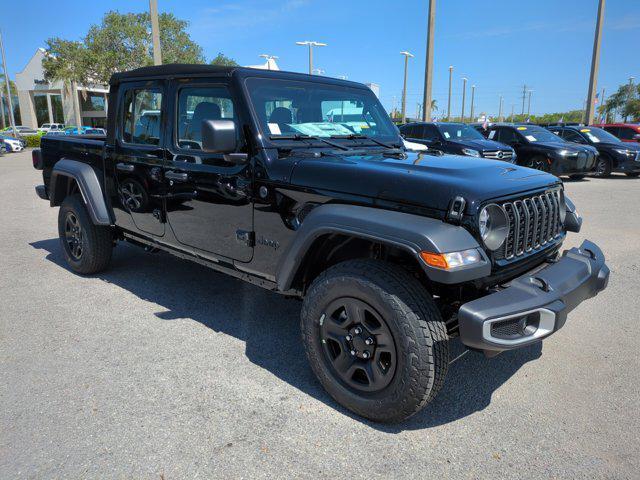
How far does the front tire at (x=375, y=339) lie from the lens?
2400 millimetres

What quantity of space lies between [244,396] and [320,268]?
2.94ft

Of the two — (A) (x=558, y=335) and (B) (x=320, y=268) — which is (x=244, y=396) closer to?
(B) (x=320, y=268)

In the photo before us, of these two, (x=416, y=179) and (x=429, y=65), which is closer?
(x=416, y=179)

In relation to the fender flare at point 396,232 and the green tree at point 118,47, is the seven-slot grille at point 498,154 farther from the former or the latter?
the green tree at point 118,47

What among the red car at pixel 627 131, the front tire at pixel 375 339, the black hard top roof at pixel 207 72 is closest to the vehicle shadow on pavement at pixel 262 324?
the front tire at pixel 375 339

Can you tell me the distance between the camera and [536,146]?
1320 centimetres

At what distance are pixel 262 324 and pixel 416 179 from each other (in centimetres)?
200

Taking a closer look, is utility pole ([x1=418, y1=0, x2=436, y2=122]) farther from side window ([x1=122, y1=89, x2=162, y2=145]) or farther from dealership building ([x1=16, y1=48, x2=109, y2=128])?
dealership building ([x1=16, y1=48, x2=109, y2=128])

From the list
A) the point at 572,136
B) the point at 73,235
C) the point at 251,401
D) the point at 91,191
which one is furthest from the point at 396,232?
the point at 572,136

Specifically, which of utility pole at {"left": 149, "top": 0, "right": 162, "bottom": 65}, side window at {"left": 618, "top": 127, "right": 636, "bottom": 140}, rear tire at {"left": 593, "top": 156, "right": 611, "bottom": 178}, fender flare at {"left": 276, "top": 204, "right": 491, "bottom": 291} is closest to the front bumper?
fender flare at {"left": 276, "top": 204, "right": 491, "bottom": 291}

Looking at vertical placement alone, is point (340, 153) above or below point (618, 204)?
above

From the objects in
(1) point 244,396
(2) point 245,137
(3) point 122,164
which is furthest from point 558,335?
Result: (3) point 122,164

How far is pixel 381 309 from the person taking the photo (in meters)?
2.46

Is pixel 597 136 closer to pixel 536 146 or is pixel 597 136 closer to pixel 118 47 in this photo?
pixel 536 146
